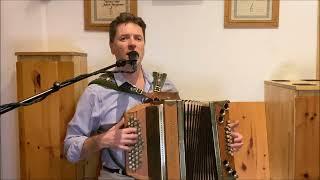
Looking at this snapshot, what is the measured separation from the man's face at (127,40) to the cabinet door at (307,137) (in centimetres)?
67

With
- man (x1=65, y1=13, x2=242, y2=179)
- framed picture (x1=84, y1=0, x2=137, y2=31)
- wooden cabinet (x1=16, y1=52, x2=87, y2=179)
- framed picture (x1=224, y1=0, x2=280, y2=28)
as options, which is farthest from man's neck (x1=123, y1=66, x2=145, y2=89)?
framed picture (x1=224, y1=0, x2=280, y2=28)

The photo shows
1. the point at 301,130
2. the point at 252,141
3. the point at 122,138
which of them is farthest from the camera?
the point at 252,141

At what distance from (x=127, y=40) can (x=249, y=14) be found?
706mm

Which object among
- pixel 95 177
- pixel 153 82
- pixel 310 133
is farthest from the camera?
pixel 95 177

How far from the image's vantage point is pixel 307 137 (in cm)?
145

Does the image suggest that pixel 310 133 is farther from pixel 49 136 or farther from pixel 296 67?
pixel 49 136

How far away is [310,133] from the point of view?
1.45 meters

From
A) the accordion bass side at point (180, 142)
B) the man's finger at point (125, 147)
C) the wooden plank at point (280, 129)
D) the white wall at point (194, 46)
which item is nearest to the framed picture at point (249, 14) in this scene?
the white wall at point (194, 46)

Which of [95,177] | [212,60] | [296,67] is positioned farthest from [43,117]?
[296,67]

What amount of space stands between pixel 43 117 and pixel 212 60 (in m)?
0.86

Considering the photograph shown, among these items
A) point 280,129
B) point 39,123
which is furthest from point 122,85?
point 280,129

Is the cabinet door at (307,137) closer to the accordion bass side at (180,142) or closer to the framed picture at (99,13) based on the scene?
the accordion bass side at (180,142)

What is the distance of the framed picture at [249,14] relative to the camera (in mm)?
1814

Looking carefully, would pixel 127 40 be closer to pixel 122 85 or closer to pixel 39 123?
pixel 122 85
